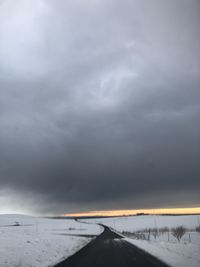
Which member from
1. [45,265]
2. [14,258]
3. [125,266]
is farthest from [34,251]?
[125,266]

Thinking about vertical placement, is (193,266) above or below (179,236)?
below

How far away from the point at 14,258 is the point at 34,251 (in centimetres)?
425

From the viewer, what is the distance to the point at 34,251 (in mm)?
24203

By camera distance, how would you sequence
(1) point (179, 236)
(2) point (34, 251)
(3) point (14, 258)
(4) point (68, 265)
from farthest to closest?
1. (1) point (179, 236)
2. (2) point (34, 251)
3. (3) point (14, 258)
4. (4) point (68, 265)

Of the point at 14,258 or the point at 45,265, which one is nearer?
the point at 45,265

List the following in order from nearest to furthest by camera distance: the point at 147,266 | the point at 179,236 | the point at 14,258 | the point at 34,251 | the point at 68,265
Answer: the point at 147,266 → the point at 68,265 → the point at 14,258 → the point at 34,251 → the point at 179,236

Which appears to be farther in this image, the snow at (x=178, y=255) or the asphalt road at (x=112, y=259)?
the snow at (x=178, y=255)

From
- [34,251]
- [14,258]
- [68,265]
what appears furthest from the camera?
[34,251]

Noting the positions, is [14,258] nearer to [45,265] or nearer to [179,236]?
[45,265]

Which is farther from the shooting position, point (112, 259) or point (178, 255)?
point (178, 255)

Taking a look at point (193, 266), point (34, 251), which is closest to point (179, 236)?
point (34, 251)

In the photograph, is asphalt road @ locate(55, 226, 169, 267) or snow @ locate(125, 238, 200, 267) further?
snow @ locate(125, 238, 200, 267)

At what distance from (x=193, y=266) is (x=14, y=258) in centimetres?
1075

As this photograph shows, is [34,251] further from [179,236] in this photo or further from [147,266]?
[179,236]
